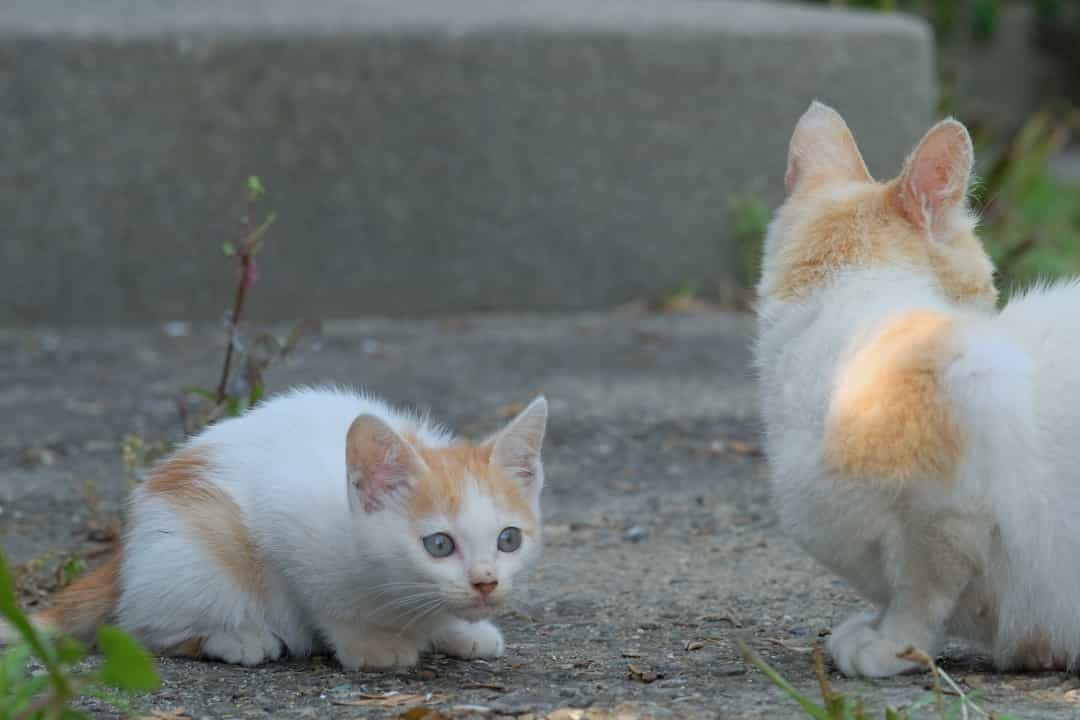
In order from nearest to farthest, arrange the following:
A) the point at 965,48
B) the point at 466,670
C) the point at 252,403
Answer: the point at 466,670 → the point at 252,403 → the point at 965,48

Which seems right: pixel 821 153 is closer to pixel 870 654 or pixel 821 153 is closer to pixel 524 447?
pixel 524 447

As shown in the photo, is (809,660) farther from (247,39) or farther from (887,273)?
(247,39)

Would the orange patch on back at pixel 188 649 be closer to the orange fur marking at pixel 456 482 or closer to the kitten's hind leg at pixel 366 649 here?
the kitten's hind leg at pixel 366 649

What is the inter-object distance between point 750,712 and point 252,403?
1.89 metres

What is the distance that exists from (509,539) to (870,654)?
69cm

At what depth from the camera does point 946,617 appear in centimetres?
267

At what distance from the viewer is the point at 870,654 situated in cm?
269

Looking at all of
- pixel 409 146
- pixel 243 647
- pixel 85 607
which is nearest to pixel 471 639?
pixel 243 647

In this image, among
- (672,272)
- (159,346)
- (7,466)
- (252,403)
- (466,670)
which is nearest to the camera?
(466,670)

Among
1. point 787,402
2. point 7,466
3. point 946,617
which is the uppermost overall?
point 787,402

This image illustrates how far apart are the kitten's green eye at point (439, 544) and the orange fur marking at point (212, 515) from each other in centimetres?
42

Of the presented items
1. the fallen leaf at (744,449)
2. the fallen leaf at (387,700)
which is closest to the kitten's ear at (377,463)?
the fallen leaf at (387,700)

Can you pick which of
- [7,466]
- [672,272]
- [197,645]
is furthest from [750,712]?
[672,272]

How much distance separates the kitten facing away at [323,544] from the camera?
2840 mm
